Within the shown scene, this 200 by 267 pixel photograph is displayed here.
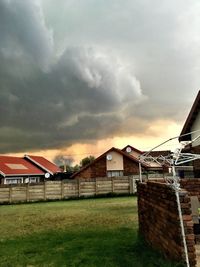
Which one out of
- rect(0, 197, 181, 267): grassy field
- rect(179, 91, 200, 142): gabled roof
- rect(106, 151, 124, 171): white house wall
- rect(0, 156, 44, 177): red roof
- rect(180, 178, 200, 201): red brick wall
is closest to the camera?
rect(0, 197, 181, 267): grassy field

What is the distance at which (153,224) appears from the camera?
6.49 meters

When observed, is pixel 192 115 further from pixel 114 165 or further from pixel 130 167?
pixel 114 165

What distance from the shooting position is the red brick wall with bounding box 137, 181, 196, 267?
4.64 meters

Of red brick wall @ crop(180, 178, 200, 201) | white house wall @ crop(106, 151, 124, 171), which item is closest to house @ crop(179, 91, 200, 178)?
red brick wall @ crop(180, 178, 200, 201)

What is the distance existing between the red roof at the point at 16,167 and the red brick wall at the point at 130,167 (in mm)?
13945

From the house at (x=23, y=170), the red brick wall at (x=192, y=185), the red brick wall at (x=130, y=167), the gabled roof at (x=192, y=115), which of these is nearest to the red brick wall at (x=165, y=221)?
the red brick wall at (x=192, y=185)

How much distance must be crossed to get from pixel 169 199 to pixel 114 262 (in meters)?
2.16

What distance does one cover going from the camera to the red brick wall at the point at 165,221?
464 cm

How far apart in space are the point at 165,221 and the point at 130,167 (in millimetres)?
27232

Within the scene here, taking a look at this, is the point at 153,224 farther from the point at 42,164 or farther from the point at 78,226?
the point at 42,164

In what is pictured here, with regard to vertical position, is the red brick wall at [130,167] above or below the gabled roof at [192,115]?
below

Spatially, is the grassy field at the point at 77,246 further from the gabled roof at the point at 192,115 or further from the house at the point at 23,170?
the house at the point at 23,170

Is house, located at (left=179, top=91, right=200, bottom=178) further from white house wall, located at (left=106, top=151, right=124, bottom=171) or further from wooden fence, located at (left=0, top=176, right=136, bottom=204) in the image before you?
white house wall, located at (left=106, top=151, right=124, bottom=171)

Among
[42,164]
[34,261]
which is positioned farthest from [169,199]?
[42,164]
